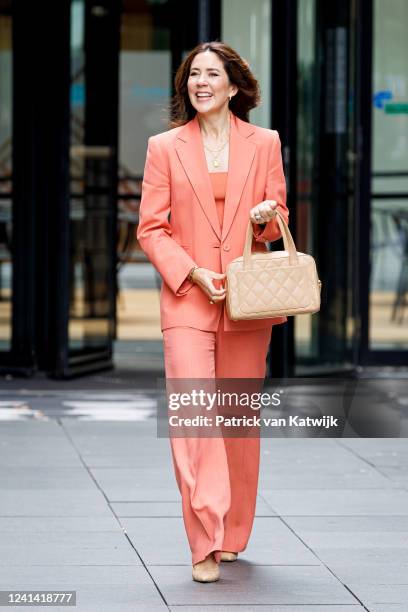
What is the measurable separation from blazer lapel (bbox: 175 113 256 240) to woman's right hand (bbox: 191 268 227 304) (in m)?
0.17

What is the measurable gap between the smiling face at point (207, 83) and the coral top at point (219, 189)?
241mm

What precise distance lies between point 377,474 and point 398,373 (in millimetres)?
4058

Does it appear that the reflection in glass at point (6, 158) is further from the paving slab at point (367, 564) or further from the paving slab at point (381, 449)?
the paving slab at point (367, 564)

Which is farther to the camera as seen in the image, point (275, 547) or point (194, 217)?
point (275, 547)

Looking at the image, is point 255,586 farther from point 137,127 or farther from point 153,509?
point 137,127

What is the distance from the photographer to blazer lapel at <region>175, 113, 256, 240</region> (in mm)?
5492

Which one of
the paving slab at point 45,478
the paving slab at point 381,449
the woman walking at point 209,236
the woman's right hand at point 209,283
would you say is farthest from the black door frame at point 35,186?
the woman's right hand at point 209,283

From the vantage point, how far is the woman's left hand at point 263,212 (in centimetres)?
532

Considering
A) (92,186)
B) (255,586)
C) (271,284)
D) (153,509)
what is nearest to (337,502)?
(153,509)

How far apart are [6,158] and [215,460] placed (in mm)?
6435

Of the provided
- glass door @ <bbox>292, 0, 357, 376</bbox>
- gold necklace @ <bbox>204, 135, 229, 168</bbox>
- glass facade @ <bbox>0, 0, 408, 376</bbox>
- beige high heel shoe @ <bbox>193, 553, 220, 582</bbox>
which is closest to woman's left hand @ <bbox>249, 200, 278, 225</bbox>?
gold necklace @ <bbox>204, 135, 229, 168</bbox>

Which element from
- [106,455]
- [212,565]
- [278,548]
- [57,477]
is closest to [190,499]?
[212,565]

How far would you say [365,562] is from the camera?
570cm

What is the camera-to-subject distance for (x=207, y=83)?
5500 mm
